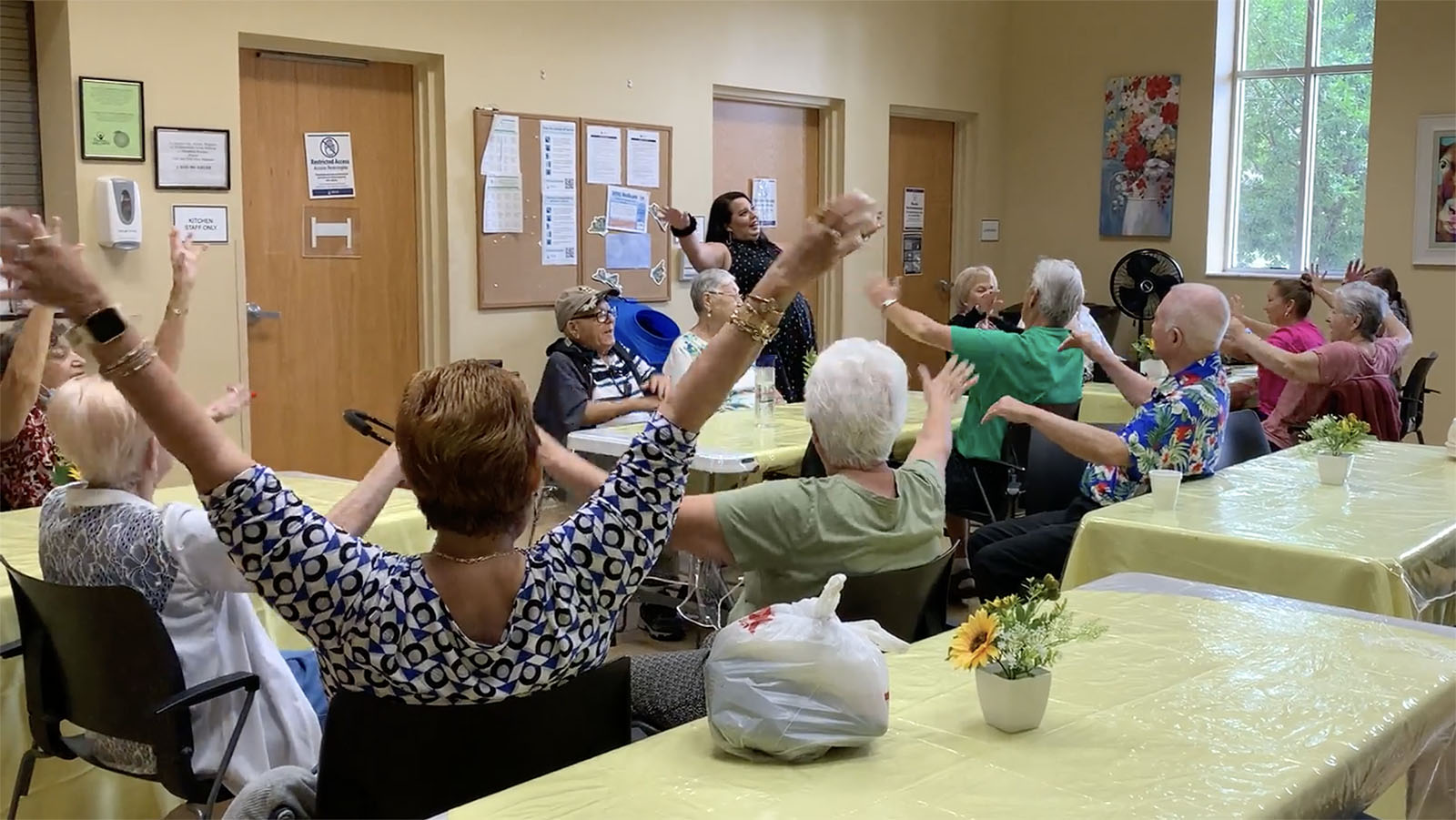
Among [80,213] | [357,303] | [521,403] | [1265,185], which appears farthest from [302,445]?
[1265,185]

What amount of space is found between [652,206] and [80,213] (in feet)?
8.94

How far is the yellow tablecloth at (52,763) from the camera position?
2500mm

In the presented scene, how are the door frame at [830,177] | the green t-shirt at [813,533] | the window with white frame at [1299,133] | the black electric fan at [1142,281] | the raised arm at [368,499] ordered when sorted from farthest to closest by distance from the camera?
the black electric fan at [1142,281] → the window with white frame at [1299,133] → the door frame at [830,177] → the green t-shirt at [813,533] → the raised arm at [368,499]

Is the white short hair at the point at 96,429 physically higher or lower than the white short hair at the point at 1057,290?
lower

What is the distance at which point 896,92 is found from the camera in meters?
8.01

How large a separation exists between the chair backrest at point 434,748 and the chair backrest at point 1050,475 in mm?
2580

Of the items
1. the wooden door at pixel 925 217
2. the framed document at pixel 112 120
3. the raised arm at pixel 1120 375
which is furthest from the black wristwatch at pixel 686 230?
the raised arm at pixel 1120 375

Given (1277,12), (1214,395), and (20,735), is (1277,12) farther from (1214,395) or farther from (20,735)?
(20,735)

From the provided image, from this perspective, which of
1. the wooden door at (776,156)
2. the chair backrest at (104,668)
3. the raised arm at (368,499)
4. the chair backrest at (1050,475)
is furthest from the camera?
the wooden door at (776,156)

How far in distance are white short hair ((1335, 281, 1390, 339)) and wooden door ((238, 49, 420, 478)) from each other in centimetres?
383

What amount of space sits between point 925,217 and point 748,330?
23.6ft

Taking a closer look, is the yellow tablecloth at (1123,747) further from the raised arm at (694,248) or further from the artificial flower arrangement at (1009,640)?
the raised arm at (694,248)

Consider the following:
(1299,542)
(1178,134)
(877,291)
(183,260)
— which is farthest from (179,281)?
(1178,134)

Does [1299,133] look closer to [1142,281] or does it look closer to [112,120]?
[1142,281]
